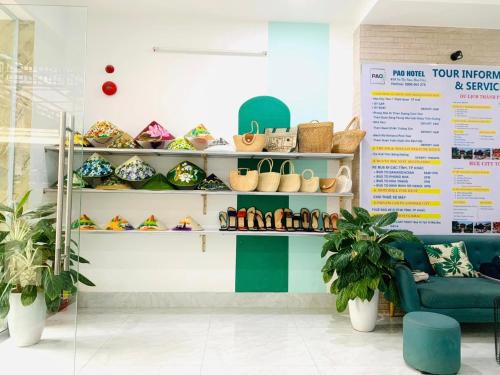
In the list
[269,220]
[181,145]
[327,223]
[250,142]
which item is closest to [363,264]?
[327,223]

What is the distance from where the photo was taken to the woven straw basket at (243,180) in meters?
3.59

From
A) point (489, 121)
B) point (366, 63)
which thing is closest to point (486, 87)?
point (489, 121)

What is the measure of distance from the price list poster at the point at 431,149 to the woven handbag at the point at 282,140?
832mm

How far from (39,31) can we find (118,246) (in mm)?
2355

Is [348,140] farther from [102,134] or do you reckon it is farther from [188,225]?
[102,134]

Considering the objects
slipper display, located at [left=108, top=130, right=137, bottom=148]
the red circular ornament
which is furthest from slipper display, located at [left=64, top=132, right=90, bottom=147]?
the red circular ornament

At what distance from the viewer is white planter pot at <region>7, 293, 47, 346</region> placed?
2.22m

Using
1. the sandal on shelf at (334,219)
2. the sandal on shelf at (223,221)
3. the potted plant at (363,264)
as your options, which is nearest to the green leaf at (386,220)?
the potted plant at (363,264)

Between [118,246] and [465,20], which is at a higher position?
[465,20]

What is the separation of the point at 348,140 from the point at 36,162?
2.80 metres

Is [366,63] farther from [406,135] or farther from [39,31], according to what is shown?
[39,31]

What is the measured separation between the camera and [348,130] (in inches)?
146

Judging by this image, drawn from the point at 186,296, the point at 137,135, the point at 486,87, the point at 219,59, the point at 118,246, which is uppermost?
the point at 219,59

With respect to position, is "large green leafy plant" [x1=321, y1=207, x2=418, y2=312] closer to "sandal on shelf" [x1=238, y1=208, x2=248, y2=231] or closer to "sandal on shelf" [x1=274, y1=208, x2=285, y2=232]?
"sandal on shelf" [x1=274, y1=208, x2=285, y2=232]
